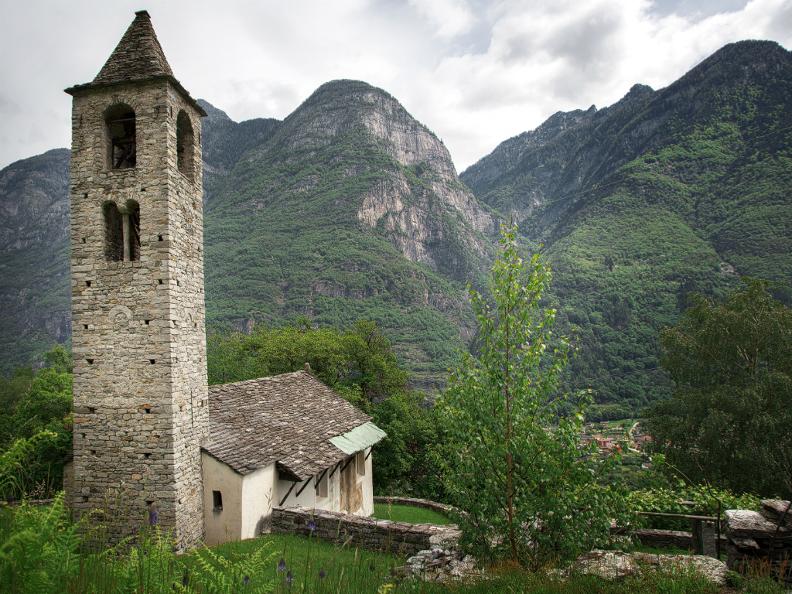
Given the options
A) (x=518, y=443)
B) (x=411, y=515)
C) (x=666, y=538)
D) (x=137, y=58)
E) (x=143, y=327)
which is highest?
(x=137, y=58)

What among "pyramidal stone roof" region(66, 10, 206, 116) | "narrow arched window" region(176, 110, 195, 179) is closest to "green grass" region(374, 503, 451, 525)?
"narrow arched window" region(176, 110, 195, 179)

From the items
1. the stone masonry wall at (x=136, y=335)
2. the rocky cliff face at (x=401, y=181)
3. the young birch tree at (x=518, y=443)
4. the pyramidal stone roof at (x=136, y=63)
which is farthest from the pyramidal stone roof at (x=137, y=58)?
the rocky cliff face at (x=401, y=181)

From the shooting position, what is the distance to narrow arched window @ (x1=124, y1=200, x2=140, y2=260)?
35.7 ft

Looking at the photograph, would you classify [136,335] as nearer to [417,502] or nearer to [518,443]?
[518,443]

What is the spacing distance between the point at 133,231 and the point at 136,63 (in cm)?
406

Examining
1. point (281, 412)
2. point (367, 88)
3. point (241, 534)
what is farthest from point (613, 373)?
point (367, 88)

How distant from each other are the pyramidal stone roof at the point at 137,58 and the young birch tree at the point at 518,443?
9.87 m

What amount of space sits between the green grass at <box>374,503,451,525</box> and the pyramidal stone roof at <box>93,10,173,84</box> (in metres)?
14.9

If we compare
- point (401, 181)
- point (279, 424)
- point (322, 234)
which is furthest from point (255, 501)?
point (401, 181)

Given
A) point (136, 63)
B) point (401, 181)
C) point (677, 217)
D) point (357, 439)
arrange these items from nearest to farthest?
point (136, 63), point (357, 439), point (677, 217), point (401, 181)

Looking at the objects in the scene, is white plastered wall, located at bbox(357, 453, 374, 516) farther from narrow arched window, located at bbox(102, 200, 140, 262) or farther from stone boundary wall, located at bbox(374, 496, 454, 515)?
narrow arched window, located at bbox(102, 200, 140, 262)

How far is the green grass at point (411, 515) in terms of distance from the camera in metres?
16.2

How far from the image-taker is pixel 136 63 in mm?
11078

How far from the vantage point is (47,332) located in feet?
305
